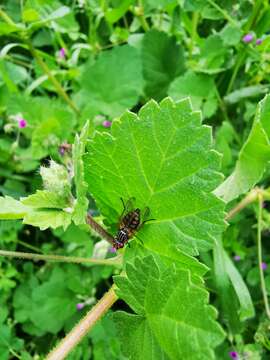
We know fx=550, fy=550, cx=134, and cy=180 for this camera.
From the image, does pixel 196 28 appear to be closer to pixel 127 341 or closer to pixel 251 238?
pixel 251 238

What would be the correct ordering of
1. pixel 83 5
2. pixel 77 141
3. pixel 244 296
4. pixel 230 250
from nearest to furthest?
1. pixel 77 141
2. pixel 244 296
3. pixel 230 250
4. pixel 83 5

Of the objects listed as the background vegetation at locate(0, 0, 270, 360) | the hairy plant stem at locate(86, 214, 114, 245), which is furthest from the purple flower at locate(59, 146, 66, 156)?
the hairy plant stem at locate(86, 214, 114, 245)

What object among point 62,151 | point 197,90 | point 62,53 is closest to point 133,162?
point 62,151

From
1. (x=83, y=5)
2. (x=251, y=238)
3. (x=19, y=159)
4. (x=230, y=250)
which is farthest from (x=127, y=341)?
(x=83, y=5)

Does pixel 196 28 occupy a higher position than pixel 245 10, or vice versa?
pixel 245 10

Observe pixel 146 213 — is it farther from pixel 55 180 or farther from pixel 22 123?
pixel 22 123

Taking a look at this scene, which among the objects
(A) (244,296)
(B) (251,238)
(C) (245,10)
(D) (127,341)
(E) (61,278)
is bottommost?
(E) (61,278)

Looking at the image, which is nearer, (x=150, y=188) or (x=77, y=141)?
(x=77, y=141)
